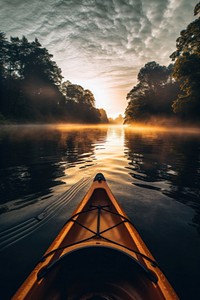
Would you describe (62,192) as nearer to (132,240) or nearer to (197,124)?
(132,240)

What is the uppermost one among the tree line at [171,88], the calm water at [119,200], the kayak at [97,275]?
the tree line at [171,88]

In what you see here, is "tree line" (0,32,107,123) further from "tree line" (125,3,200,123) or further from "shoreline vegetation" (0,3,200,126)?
"tree line" (125,3,200,123)

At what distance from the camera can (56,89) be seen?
68.1 m

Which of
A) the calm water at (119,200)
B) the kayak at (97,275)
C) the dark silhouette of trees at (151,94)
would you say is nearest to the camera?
the kayak at (97,275)

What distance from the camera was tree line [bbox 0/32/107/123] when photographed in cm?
4853

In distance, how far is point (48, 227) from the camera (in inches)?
163

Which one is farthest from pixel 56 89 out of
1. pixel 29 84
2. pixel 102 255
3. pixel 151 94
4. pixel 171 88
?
pixel 102 255

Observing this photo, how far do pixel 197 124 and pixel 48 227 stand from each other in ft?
127

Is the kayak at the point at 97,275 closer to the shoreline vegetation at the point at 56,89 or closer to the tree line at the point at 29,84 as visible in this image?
the shoreline vegetation at the point at 56,89

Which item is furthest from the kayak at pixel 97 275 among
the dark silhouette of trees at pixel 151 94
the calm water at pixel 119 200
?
the dark silhouette of trees at pixel 151 94

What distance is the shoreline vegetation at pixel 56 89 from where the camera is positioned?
24.6 meters

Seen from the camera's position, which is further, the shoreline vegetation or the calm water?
the shoreline vegetation

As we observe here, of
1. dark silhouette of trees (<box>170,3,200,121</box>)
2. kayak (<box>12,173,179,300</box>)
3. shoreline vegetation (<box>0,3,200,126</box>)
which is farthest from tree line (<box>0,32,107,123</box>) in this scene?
kayak (<box>12,173,179,300</box>)

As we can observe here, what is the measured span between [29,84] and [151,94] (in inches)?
1685
